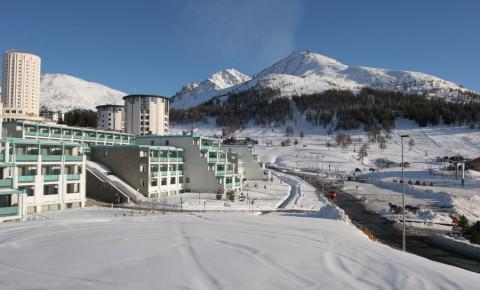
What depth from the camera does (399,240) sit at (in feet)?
98.3

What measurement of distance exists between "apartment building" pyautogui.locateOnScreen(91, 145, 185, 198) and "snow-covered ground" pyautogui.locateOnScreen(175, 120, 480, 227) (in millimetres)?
26018

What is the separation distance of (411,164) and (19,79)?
465ft

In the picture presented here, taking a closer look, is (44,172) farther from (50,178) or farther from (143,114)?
(143,114)

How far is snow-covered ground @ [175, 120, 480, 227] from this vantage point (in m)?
51.0

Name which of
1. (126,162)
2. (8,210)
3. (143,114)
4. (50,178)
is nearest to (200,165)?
(126,162)

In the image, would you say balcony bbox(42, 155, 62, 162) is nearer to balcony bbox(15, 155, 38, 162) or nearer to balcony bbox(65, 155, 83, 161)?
balcony bbox(15, 155, 38, 162)

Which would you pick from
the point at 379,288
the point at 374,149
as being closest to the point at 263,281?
the point at 379,288

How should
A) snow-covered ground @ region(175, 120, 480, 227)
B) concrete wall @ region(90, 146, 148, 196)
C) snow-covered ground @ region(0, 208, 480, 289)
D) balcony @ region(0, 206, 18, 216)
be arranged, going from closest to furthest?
snow-covered ground @ region(0, 208, 480, 289) → balcony @ region(0, 206, 18, 216) → concrete wall @ region(90, 146, 148, 196) → snow-covered ground @ region(175, 120, 480, 227)

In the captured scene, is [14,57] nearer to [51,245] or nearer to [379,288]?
[51,245]

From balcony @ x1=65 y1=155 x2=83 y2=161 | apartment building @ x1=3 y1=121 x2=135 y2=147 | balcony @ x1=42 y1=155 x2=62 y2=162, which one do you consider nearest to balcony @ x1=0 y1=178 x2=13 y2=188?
balcony @ x1=42 y1=155 x2=62 y2=162

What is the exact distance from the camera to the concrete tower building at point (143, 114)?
404 ft

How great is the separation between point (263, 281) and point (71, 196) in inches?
1246

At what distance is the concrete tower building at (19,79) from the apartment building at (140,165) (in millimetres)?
117278

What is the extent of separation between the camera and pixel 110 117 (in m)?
137
